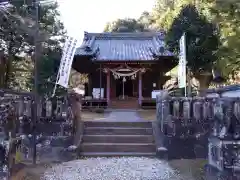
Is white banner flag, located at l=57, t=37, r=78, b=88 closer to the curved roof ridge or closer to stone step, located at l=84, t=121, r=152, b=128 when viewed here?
stone step, located at l=84, t=121, r=152, b=128

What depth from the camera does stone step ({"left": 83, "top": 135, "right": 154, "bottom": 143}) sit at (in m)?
12.3

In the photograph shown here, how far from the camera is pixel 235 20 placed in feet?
35.6

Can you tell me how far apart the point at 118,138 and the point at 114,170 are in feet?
11.3

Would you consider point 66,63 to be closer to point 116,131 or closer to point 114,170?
point 116,131

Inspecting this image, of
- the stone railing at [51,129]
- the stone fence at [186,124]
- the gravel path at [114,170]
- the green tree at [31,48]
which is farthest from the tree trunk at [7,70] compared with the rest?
the gravel path at [114,170]

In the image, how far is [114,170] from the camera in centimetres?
897

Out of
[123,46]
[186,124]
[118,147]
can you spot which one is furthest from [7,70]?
[186,124]

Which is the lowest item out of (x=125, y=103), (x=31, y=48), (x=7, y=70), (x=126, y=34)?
(x=125, y=103)

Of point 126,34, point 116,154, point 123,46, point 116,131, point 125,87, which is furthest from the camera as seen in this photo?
point 126,34

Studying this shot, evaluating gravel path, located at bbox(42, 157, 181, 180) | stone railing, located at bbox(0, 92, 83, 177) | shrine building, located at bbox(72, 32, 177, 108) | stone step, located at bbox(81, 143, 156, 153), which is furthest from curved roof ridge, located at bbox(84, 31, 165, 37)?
gravel path, located at bbox(42, 157, 181, 180)

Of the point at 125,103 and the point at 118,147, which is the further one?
the point at 125,103

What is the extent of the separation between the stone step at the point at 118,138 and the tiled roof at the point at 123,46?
30.7 ft

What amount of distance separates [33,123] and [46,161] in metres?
1.19

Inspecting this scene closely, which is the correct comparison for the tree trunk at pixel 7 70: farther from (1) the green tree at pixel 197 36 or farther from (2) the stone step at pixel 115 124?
(1) the green tree at pixel 197 36
